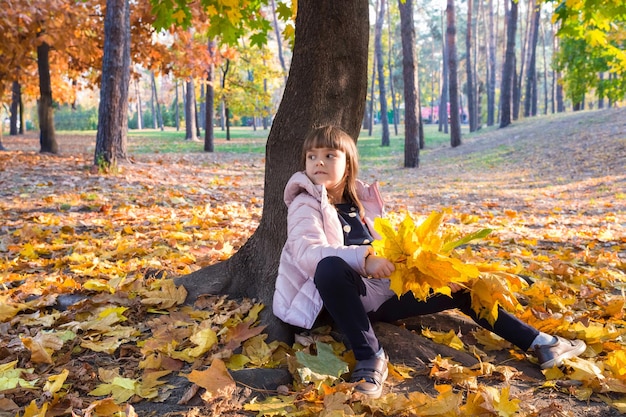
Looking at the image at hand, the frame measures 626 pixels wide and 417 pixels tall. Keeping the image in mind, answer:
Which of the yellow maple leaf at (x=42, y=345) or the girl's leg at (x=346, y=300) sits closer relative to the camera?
the girl's leg at (x=346, y=300)

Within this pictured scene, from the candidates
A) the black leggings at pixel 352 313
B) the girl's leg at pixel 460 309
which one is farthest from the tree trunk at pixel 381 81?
the black leggings at pixel 352 313

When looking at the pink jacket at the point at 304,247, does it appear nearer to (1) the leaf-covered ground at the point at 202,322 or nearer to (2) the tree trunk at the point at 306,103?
(1) the leaf-covered ground at the point at 202,322

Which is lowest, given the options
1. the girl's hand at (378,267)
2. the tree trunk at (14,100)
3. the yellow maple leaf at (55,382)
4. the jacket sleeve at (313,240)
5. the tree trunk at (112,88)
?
the yellow maple leaf at (55,382)

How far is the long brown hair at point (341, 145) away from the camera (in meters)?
2.50

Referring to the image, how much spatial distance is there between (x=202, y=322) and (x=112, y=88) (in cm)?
678

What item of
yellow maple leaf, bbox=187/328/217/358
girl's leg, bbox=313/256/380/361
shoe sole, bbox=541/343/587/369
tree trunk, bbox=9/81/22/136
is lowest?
shoe sole, bbox=541/343/587/369

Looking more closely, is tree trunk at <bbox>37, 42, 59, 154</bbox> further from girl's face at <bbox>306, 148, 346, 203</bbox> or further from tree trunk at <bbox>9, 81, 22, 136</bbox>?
girl's face at <bbox>306, 148, 346, 203</bbox>

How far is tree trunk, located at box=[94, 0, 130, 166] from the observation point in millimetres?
8203

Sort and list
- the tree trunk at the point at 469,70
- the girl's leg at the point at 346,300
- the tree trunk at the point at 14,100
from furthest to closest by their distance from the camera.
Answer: the tree trunk at the point at 469,70 < the tree trunk at the point at 14,100 < the girl's leg at the point at 346,300

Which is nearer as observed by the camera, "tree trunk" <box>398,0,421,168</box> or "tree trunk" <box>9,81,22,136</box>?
"tree trunk" <box>398,0,421,168</box>

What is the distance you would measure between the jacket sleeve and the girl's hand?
0.10 feet

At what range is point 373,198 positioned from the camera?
271 cm

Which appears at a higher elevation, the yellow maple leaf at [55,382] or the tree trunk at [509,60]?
the tree trunk at [509,60]

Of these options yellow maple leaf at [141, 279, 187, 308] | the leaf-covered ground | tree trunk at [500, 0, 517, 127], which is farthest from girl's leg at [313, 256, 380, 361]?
tree trunk at [500, 0, 517, 127]
